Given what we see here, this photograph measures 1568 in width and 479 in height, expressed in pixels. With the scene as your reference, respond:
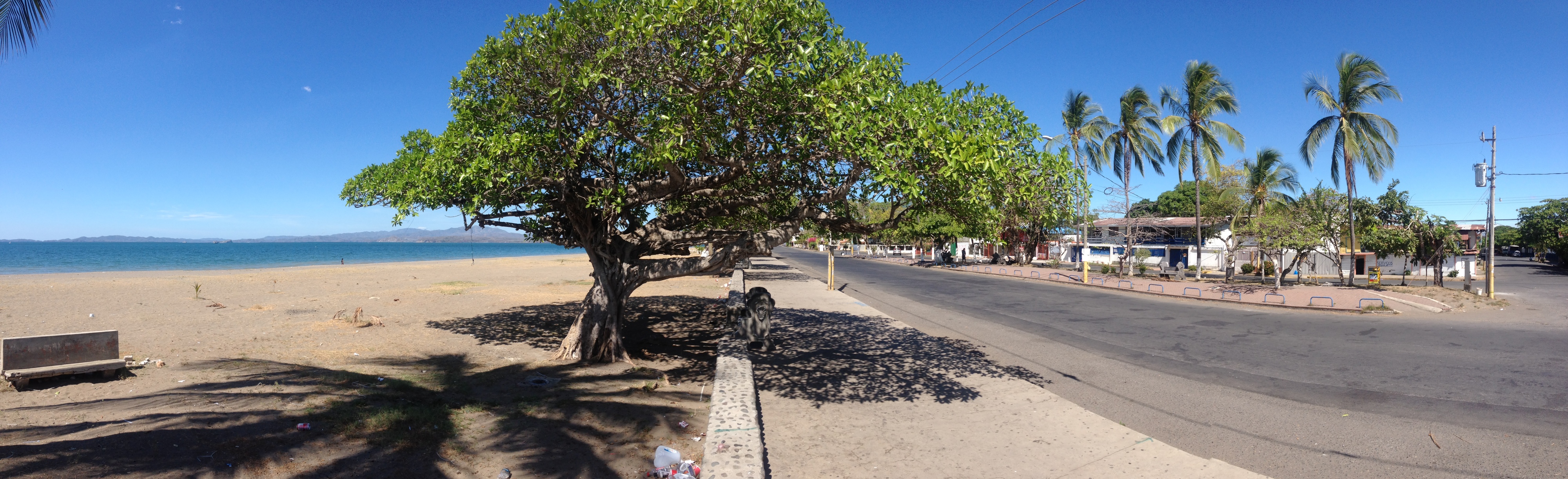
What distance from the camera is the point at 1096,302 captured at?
17.0 m

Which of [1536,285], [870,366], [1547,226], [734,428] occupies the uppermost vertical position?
[1547,226]

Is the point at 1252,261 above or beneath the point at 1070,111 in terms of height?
beneath

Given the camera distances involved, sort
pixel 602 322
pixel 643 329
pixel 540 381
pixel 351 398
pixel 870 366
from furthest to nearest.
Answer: pixel 643 329 < pixel 602 322 < pixel 870 366 < pixel 540 381 < pixel 351 398

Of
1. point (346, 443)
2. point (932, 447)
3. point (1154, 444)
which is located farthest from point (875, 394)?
point (346, 443)

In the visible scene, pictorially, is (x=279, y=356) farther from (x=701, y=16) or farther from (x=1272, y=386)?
(x=1272, y=386)

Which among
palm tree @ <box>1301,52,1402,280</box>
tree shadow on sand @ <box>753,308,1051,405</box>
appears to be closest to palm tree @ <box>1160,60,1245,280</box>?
palm tree @ <box>1301,52,1402,280</box>

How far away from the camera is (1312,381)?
7387mm

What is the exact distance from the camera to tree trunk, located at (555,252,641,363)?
8.75 metres

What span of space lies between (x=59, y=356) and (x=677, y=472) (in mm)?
6750

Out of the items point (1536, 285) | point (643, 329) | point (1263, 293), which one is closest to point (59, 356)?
point (643, 329)

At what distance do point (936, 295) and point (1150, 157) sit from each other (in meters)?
18.7

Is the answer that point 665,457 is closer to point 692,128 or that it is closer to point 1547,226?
point 692,128

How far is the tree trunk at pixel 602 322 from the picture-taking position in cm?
875

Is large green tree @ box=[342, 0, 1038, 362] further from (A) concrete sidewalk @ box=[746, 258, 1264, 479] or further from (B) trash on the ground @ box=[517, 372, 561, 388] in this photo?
(A) concrete sidewalk @ box=[746, 258, 1264, 479]
